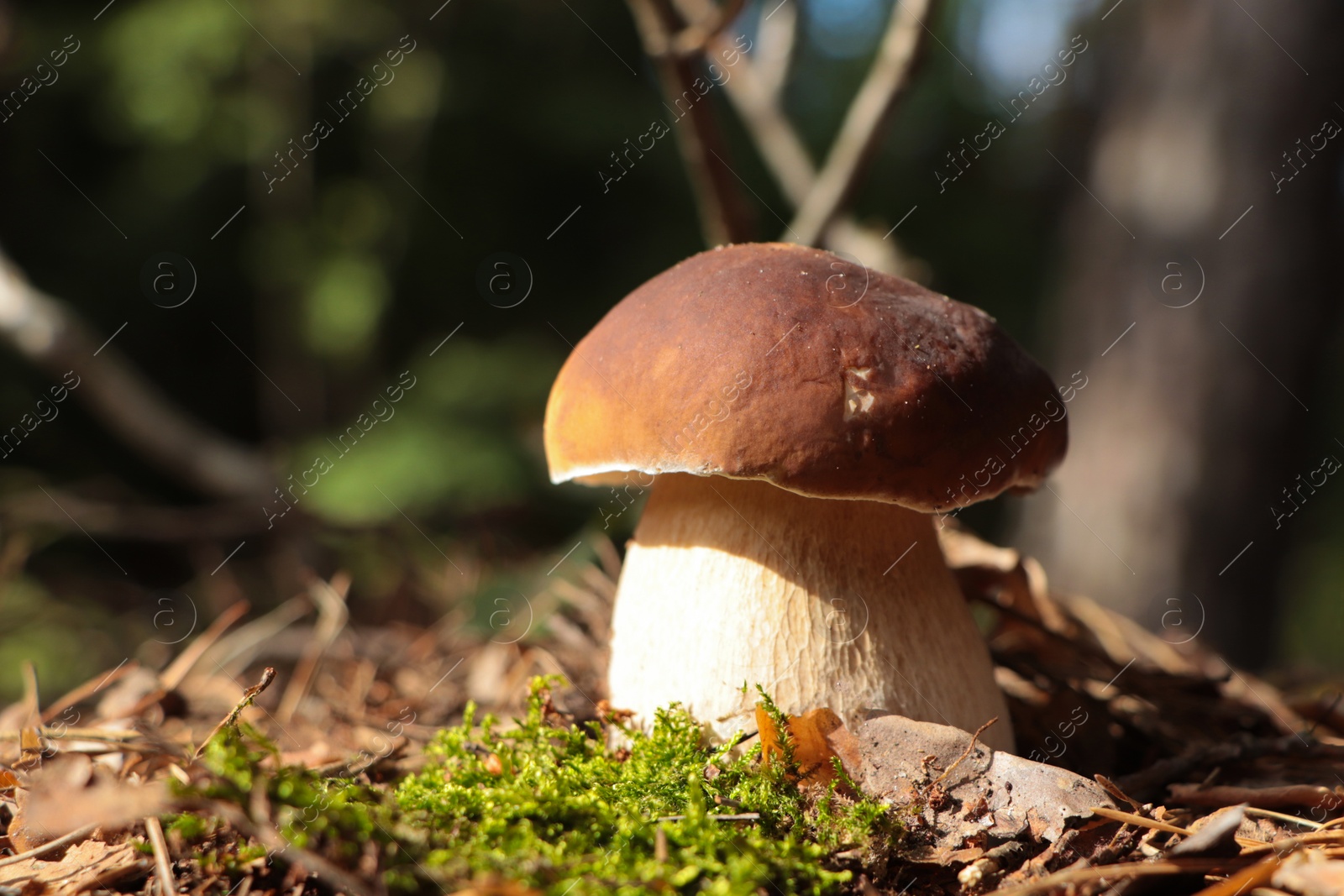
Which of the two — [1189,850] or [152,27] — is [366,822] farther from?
[152,27]

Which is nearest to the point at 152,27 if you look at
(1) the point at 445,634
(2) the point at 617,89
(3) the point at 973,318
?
(2) the point at 617,89

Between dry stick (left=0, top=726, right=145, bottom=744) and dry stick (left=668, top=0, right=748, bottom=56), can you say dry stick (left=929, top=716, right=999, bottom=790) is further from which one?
dry stick (left=668, top=0, right=748, bottom=56)

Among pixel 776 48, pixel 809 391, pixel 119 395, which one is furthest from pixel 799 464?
pixel 119 395

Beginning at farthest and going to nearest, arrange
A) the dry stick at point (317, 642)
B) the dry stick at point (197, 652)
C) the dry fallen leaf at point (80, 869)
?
the dry stick at point (317, 642) < the dry stick at point (197, 652) < the dry fallen leaf at point (80, 869)

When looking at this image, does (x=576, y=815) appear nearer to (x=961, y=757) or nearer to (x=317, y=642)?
(x=961, y=757)

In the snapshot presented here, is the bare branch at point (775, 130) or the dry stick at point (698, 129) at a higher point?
the bare branch at point (775, 130)

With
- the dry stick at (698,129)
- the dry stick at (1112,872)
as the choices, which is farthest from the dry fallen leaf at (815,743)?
the dry stick at (698,129)

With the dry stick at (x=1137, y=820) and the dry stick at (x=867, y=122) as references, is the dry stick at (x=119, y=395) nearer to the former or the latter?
the dry stick at (x=867, y=122)
